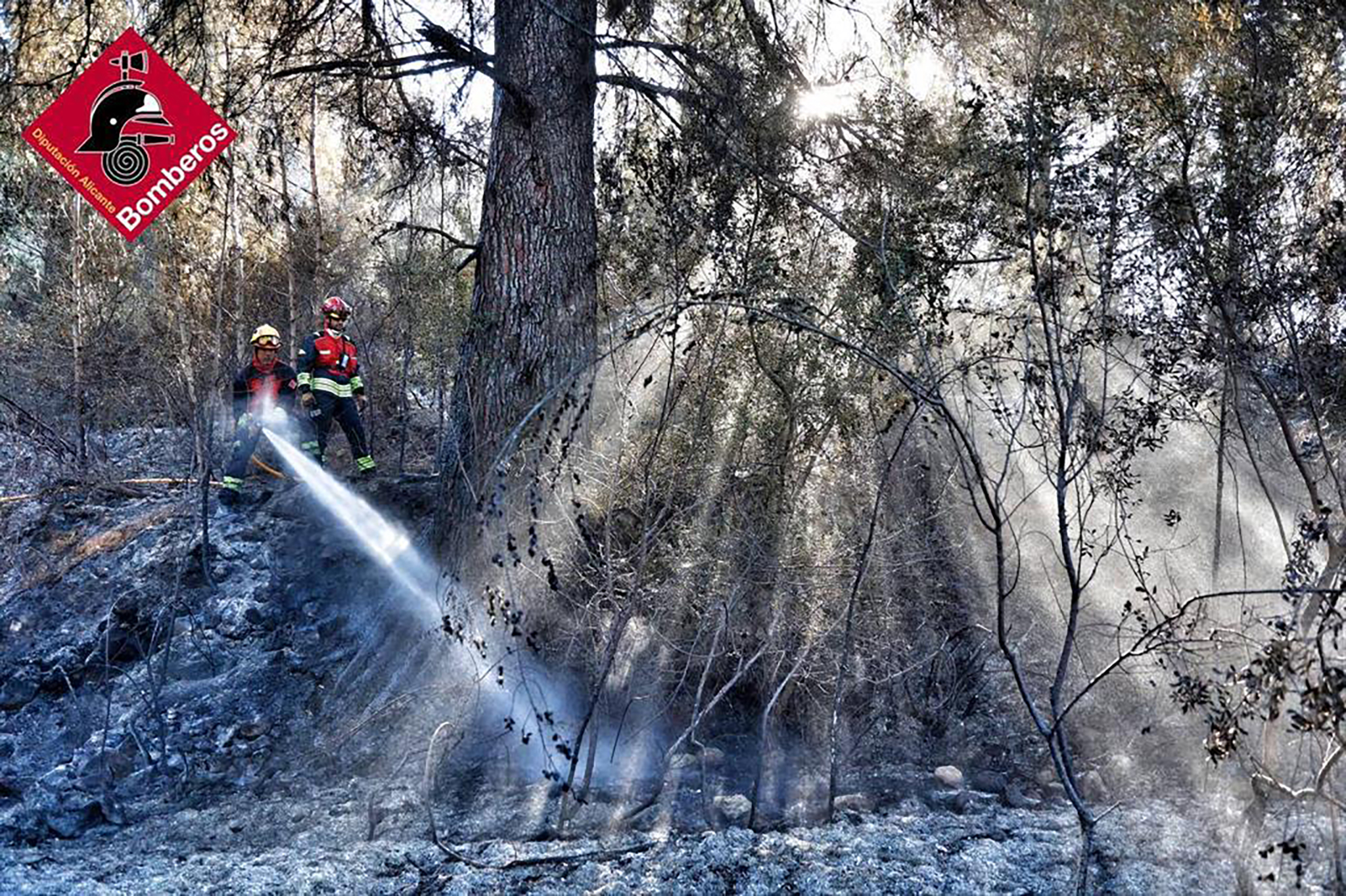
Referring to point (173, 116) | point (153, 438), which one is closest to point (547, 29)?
point (173, 116)

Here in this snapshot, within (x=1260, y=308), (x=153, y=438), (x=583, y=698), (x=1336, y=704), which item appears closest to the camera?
(x=1336, y=704)

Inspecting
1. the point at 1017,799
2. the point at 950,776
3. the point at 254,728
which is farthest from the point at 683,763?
the point at 254,728

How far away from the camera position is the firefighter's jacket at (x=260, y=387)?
348 inches

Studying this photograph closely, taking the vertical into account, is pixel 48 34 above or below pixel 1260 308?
above

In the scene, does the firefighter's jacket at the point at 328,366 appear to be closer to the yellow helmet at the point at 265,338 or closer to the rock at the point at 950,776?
the yellow helmet at the point at 265,338

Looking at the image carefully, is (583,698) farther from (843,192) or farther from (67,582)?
(67,582)

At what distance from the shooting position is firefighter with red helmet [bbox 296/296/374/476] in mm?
8875

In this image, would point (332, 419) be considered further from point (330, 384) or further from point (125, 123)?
point (125, 123)

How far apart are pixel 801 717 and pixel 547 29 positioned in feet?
15.7

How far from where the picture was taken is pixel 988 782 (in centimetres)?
589

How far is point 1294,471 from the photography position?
9.24 meters

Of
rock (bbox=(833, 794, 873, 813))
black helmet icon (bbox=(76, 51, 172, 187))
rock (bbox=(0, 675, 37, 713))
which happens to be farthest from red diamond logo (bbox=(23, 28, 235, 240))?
rock (bbox=(833, 794, 873, 813))

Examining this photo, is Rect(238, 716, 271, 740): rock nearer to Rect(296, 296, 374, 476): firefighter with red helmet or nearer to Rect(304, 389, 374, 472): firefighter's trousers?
Rect(296, 296, 374, 476): firefighter with red helmet

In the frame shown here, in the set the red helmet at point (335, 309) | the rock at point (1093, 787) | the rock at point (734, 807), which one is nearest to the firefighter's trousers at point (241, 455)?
the red helmet at point (335, 309)
